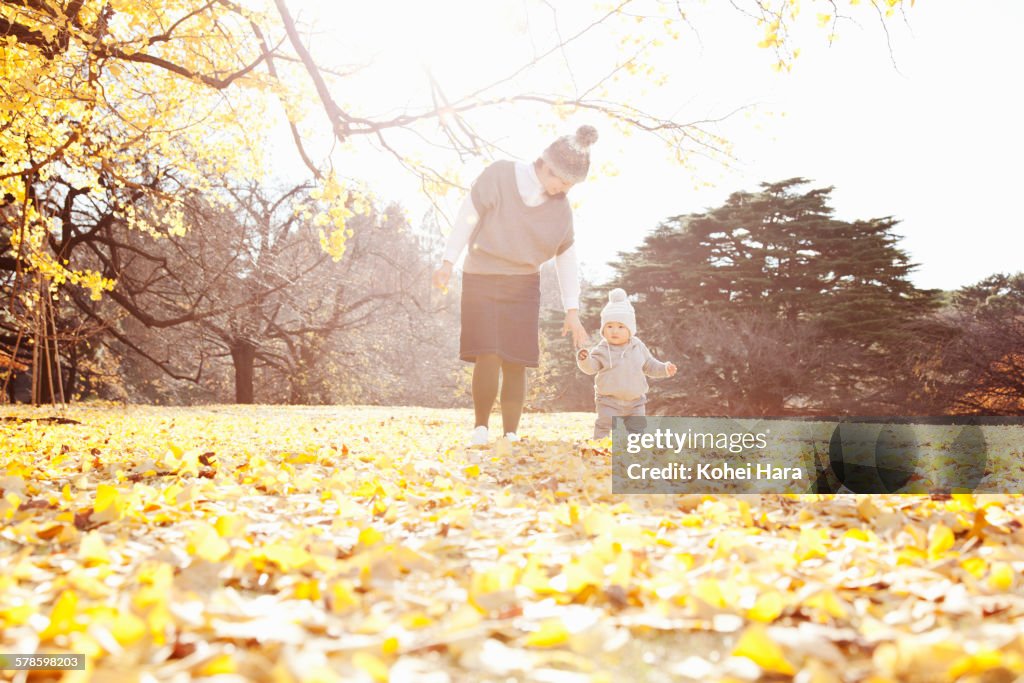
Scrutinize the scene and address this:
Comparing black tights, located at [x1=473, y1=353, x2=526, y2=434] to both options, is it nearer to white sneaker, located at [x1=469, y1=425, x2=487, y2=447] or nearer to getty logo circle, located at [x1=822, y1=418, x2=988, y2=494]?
white sneaker, located at [x1=469, y1=425, x2=487, y2=447]

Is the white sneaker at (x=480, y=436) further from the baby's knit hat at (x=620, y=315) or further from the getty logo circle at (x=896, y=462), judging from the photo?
the getty logo circle at (x=896, y=462)

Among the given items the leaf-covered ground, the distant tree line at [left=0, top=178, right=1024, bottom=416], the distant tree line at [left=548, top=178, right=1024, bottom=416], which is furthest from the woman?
the distant tree line at [left=548, top=178, right=1024, bottom=416]

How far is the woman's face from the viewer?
373 centimetres

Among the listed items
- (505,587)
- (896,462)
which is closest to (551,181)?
(896,462)

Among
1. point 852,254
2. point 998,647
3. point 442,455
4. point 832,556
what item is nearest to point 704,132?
point 442,455

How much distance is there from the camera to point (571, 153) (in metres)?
3.66

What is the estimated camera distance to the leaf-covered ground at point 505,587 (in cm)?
94

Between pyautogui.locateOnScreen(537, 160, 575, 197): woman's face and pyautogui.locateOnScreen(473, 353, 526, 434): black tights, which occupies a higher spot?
pyautogui.locateOnScreen(537, 160, 575, 197): woman's face

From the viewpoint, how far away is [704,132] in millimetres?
5188

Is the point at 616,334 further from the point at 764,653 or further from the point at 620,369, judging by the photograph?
the point at 764,653

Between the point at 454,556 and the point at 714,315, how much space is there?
16.8 metres

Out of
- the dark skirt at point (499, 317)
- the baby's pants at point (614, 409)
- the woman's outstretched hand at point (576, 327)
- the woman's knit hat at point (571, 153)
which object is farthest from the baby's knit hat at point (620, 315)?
the woman's knit hat at point (571, 153)

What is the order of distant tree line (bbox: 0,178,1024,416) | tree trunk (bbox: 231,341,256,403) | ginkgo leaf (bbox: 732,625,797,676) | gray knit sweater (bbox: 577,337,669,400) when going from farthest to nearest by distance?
tree trunk (bbox: 231,341,256,403)
distant tree line (bbox: 0,178,1024,416)
gray knit sweater (bbox: 577,337,669,400)
ginkgo leaf (bbox: 732,625,797,676)

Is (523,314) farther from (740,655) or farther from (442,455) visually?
(740,655)
